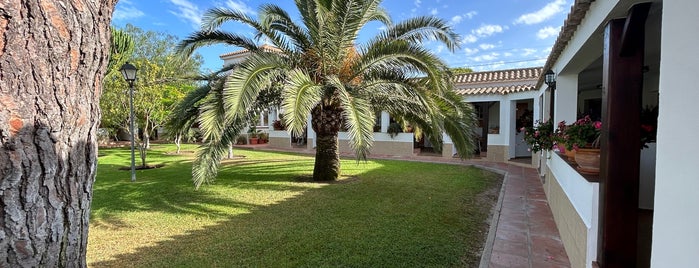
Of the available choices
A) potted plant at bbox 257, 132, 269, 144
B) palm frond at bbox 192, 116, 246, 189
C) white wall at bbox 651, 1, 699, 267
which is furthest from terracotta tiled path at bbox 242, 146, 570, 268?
potted plant at bbox 257, 132, 269, 144

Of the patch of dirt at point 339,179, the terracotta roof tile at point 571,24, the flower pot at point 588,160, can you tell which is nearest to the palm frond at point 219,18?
the patch of dirt at point 339,179

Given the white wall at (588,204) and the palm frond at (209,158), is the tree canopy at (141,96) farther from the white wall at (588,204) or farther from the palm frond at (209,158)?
the white wall at (588,204)

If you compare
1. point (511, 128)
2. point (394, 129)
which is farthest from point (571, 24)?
point (394, 129)

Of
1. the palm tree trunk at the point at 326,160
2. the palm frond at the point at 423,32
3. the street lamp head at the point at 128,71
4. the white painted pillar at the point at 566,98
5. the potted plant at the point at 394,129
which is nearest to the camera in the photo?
the white painted pillar at the point at 566,98

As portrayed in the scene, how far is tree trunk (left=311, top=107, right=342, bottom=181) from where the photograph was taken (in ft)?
32.5

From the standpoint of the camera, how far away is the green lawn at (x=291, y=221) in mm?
4668

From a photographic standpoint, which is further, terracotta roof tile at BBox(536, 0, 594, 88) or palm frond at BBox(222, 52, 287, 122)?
palm frond at BBox(222, 52, 287, 122)

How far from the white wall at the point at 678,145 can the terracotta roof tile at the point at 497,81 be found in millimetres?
13694

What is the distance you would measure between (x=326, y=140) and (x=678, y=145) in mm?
8695

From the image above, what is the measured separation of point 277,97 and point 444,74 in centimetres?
475

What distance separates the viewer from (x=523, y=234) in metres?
5.51

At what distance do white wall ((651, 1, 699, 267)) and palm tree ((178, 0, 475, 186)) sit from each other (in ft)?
17.1

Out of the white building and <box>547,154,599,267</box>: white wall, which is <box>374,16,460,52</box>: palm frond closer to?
the white building

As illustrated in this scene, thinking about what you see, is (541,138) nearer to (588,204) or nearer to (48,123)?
(588,204)
